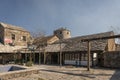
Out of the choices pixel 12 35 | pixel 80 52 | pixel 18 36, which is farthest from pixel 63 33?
pixel 80 52

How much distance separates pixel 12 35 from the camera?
3319 cm

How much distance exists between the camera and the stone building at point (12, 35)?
3170cm

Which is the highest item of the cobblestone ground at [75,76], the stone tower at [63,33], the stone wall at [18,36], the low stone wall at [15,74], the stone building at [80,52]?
the stone tower at [63,33]

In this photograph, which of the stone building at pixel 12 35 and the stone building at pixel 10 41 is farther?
the stone building at pixel 12 35

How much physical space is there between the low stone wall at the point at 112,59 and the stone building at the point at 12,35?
20.2 metres

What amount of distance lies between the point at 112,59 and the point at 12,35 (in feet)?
71.3

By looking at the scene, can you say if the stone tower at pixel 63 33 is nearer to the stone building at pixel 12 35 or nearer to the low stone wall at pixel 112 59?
the stone building at pixel 12 35

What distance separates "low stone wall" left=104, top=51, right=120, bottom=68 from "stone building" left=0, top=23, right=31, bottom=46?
66.1ft

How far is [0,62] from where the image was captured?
29281 mm

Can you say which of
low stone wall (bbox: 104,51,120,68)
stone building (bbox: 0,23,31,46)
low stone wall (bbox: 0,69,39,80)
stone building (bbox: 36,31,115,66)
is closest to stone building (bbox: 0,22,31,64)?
stone building (bbox: 0,23,31,46)

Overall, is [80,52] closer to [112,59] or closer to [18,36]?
[112,59]

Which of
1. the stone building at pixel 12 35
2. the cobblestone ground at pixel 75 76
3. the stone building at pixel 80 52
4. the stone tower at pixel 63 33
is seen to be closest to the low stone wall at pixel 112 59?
the stone building at pixel 80 52

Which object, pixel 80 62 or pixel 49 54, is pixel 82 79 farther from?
pixel 49 54

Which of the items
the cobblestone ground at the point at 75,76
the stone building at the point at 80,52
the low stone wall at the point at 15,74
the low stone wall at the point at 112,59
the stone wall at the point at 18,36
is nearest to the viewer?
the low stone wall at the point at 15,74
